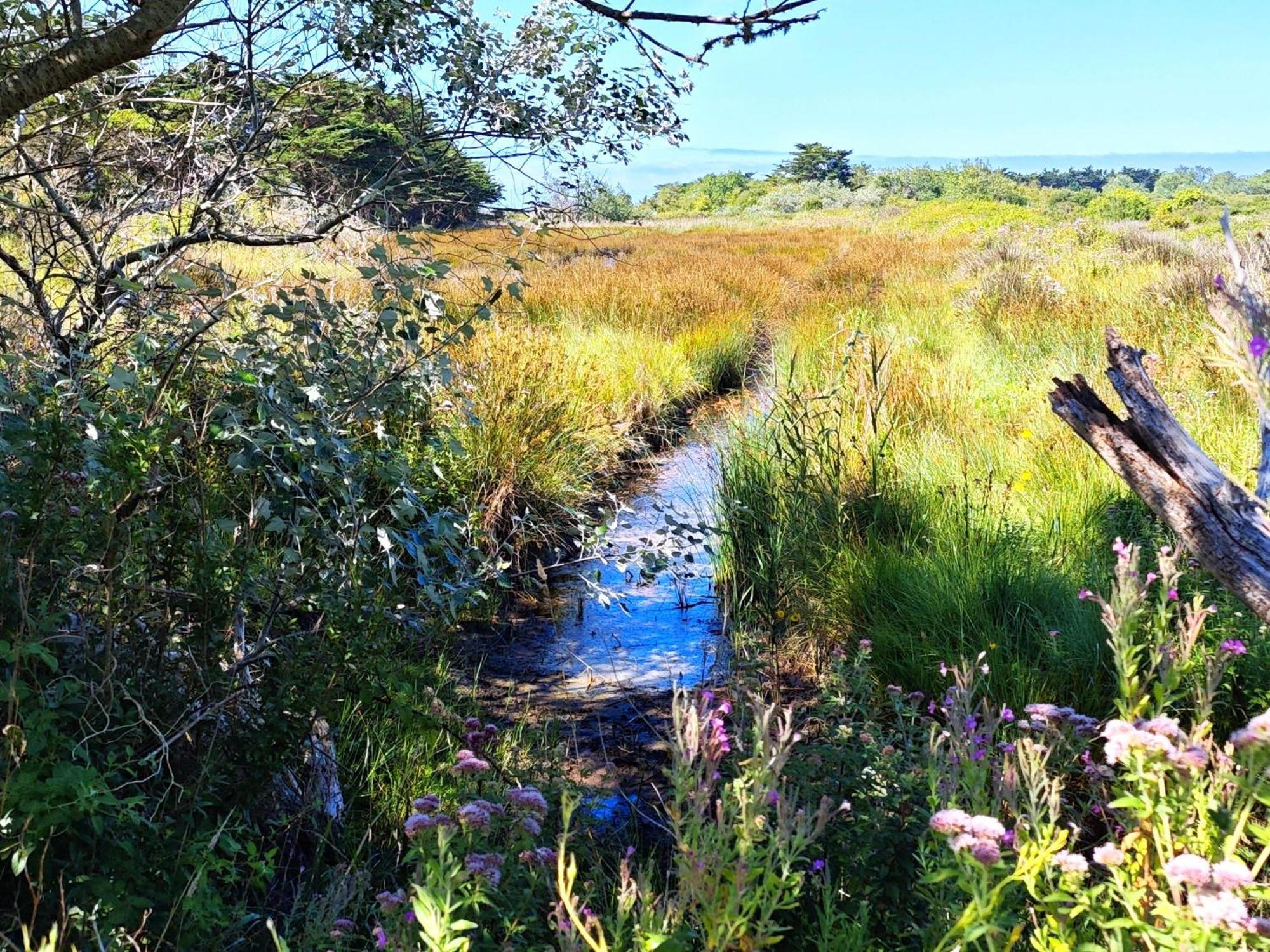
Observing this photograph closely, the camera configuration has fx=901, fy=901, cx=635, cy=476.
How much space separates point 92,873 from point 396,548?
1.56 m

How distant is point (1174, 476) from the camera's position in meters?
2.17

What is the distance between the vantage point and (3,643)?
1522 mm

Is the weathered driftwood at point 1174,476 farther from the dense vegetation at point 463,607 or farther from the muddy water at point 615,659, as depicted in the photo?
the muddy water at point 615,659

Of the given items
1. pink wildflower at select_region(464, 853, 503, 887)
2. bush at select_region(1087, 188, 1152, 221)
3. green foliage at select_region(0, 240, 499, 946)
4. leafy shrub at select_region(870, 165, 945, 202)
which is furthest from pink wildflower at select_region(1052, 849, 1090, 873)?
leafy shrub at select_region(870, 165, 945, 202)

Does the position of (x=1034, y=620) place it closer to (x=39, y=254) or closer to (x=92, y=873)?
(x=92, y=873)

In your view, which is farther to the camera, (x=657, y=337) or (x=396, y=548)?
(x=657, y=337)

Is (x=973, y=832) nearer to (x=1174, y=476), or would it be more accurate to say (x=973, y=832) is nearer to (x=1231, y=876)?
(x=1231, y=876)

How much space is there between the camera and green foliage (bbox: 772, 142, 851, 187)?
74938mm

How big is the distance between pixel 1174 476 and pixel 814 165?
78747 mm

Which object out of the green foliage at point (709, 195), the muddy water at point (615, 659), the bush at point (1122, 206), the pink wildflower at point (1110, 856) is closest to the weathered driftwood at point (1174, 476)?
the pink wildflower at point (1110, 856)

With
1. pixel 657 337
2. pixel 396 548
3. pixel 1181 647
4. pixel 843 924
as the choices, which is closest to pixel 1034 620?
pixel 1181 647

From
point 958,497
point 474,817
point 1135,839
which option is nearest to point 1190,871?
point 1135,839

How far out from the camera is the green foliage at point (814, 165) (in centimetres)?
7494

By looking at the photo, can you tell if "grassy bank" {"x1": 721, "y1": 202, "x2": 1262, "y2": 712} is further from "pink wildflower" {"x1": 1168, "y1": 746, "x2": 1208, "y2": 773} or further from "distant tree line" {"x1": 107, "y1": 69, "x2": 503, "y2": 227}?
"distant tree line" {"x1": 107, "y1": 69, "x2": 503, "y2": 227}
